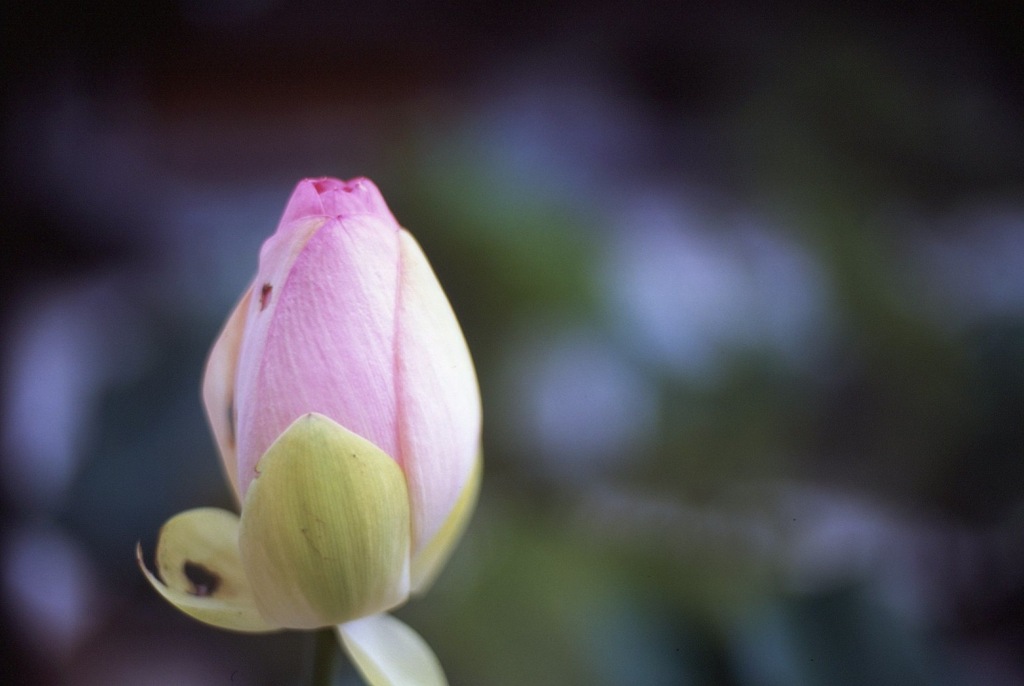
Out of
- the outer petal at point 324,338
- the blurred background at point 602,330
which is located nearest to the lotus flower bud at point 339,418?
the outer petal at point 324,338

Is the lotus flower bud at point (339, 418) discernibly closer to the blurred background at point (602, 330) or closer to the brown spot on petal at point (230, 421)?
the brown spot on petal at point (230, 421)

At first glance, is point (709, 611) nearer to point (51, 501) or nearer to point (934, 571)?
point (934, 571)

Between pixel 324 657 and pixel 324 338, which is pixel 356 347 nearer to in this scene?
pixel 324 338

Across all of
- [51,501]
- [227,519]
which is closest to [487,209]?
[51,501]

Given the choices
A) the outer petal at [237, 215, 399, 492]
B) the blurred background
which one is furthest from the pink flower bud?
the blurred background

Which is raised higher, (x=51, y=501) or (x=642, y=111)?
(x=642, y=111)

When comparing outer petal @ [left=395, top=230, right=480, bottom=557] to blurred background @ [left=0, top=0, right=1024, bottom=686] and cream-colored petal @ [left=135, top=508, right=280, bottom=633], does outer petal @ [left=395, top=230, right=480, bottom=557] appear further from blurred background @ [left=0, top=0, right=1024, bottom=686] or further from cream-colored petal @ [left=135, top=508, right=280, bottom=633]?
blurred background @ [left=0, top=0, right=1024, bottom=686]

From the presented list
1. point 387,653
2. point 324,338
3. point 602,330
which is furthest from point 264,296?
point 602,330
